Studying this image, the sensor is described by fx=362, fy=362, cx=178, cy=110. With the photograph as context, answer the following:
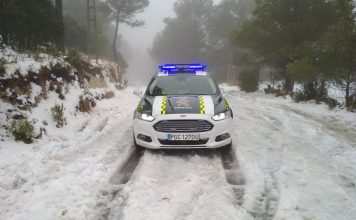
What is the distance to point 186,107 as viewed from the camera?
23.9 ft

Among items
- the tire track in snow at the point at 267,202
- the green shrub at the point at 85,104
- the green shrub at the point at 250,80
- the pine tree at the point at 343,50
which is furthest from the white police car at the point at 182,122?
the green shrub at the point at 250,80

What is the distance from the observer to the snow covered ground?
15.5ft

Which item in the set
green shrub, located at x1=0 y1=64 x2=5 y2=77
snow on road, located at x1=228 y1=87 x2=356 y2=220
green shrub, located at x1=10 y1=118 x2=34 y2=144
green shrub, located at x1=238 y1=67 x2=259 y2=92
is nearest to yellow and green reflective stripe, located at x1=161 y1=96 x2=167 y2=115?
snow on road, located at x1=228 y1=87 x2=356 y2=220

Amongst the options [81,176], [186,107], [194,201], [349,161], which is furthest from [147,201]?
[349,161]

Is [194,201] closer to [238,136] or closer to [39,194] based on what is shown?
[39,194]

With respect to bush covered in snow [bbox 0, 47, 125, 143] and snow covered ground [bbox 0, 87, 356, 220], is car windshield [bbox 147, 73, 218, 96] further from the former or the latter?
bush covered in snow [bbox 0, 47, 125, 143]

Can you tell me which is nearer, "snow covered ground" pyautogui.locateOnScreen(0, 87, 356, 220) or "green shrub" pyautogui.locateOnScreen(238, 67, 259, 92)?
"snow covered ground" pyautogui.locateOnScreen(0, 87, 356, 220)

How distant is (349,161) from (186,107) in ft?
10.6

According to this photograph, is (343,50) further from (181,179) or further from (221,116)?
(181,179)

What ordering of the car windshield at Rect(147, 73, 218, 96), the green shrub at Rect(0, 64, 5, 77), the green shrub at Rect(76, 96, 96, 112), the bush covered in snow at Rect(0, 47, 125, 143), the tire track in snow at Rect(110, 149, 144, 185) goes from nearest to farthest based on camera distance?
the tire track in snow at Rect(110, 149, 144, 185) → the bush covered in snow at Rect(0, 47, 125, 143) → the car windshield at Rect(147, 73, 218, 96) → the green shrub at Rect(0, 64, 5, 77) → the green shrub at Rect(76, 96, 96, 112)

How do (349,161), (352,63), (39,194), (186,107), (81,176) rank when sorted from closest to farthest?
(39,194)
(81,176)
(349,161)
(186,107)
(352,63)

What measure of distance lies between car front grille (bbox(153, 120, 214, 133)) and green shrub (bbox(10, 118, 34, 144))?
3011 millimetres

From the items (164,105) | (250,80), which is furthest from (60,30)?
→ (250,80)

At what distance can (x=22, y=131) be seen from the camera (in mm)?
7645
